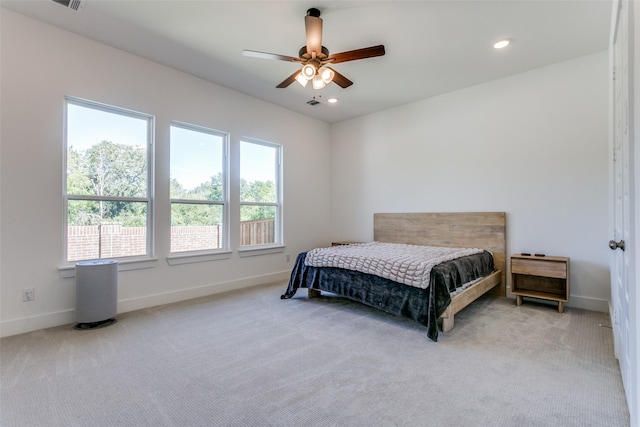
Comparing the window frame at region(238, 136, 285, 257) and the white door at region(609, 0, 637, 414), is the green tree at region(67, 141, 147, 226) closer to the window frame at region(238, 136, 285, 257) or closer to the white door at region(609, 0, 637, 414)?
the window frame at region(238, 136, 285, 257)

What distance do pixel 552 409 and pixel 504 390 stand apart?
24 cm

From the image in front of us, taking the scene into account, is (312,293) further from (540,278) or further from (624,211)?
(624,211)

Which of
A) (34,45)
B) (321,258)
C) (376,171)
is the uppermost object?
(34,45)

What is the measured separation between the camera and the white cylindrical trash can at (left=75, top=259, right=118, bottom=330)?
285 cm

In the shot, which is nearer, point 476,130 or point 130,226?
point 130,226

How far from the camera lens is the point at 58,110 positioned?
300 centimetres

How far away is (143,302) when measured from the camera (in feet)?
11.5

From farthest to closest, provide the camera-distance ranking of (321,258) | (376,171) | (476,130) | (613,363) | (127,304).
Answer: (376,171), (476,130), (321,258), (127,304), (613,363)

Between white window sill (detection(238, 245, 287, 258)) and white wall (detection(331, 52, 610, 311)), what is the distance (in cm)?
195

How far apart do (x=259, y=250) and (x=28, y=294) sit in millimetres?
2666

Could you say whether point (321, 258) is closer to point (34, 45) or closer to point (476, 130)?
point (476, 130)

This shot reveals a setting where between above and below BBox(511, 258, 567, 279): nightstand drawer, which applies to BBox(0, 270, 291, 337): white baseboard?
below

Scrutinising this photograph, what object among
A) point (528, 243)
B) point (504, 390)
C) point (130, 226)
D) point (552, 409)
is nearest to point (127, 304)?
point (130, 226)

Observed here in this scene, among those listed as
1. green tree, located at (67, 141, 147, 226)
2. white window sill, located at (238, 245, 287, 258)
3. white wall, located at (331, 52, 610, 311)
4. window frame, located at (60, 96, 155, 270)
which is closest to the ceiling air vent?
window frame, located at (60, 96, 155, 270)
